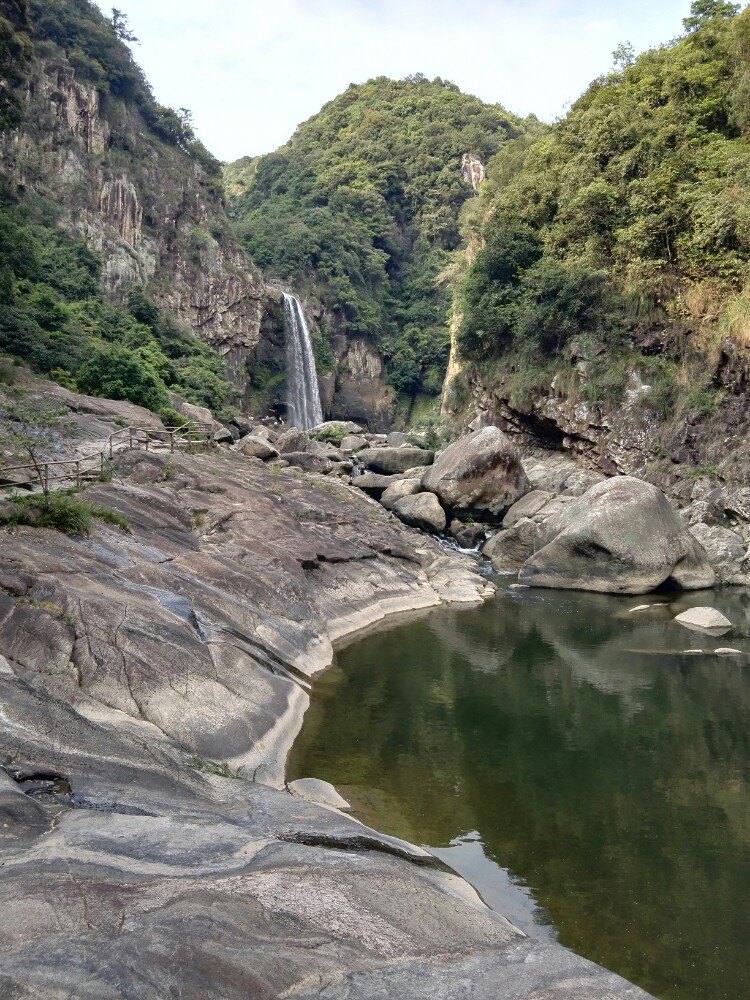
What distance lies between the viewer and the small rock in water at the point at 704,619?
732 inches

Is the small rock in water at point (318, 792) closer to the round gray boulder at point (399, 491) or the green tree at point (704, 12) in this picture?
the round gray boulder at point (399, 491)

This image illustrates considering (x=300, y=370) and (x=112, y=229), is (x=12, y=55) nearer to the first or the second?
(x=112, y=229)

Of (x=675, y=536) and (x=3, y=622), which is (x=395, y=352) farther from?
(x=3, y=622)

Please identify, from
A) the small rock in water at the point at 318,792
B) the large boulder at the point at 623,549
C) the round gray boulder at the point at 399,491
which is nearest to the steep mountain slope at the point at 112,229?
the round gray boulder at the point at 399,491

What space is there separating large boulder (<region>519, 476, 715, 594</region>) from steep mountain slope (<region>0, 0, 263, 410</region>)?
18725mm

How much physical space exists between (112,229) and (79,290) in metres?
9.32

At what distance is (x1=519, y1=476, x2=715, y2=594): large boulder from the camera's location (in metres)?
22.2

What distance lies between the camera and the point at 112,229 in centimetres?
4997

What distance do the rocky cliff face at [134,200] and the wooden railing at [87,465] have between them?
985 inches

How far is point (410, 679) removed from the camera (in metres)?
14.9

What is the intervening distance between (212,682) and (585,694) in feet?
23.3

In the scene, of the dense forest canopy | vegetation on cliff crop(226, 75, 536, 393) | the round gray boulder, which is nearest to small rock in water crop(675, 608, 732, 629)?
the round gray boulder

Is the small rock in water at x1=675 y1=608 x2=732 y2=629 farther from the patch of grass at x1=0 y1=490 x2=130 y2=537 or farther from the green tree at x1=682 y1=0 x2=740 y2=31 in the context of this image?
the green tree at x1=682 y1=0 x2=740 y2=31

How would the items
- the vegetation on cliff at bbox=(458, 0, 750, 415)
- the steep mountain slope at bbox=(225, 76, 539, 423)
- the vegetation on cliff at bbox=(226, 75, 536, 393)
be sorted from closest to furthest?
the vegetation on cliff at bbox=(458, 0, 750, 415)
the steep mountain slope at bbox=(225, 76, 539, 423)
the vegetation on cliff at bbox=(226, 75, 536, 393)
